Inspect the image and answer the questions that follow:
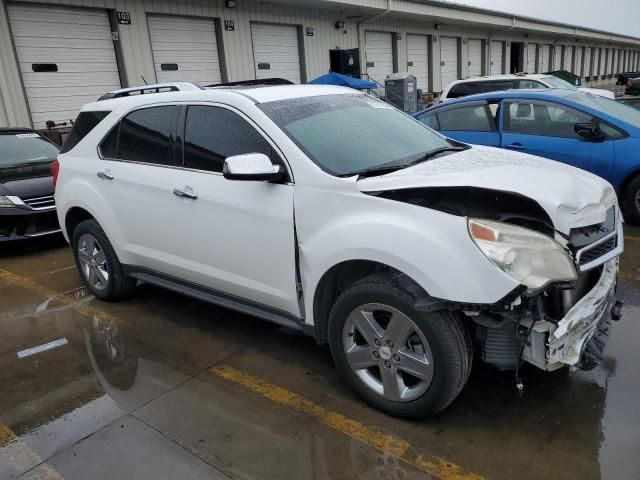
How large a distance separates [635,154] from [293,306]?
4.59 metres

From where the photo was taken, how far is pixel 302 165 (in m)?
2.97

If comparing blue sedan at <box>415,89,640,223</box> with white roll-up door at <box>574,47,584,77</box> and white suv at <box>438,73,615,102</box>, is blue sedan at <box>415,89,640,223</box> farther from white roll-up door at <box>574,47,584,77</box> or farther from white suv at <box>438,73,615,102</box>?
white roll-up door at <box>574,47,584,77</box>

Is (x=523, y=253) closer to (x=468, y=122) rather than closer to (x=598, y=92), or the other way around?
(x=468, y=122)

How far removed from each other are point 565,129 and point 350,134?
3.93 metres

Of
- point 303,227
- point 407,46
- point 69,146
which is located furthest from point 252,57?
point 303,227

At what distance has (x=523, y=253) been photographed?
7.70 feet

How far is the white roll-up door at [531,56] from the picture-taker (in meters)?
31.9

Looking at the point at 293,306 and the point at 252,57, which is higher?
the point at 252,57

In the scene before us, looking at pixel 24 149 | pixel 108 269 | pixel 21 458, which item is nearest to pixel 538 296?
pixel 21 458

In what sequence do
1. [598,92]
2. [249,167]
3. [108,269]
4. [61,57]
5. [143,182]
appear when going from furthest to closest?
[61,57] → [598,92] → [108,269] → [143,182] → [249,167]

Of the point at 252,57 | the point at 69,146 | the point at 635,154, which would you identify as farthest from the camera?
the point at 252,57

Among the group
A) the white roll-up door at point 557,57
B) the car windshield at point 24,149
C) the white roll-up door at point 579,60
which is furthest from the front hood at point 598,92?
the white roll-up door at point 579,60

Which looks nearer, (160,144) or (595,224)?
(595,224)

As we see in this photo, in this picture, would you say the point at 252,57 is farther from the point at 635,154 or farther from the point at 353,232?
the point at 353,232
